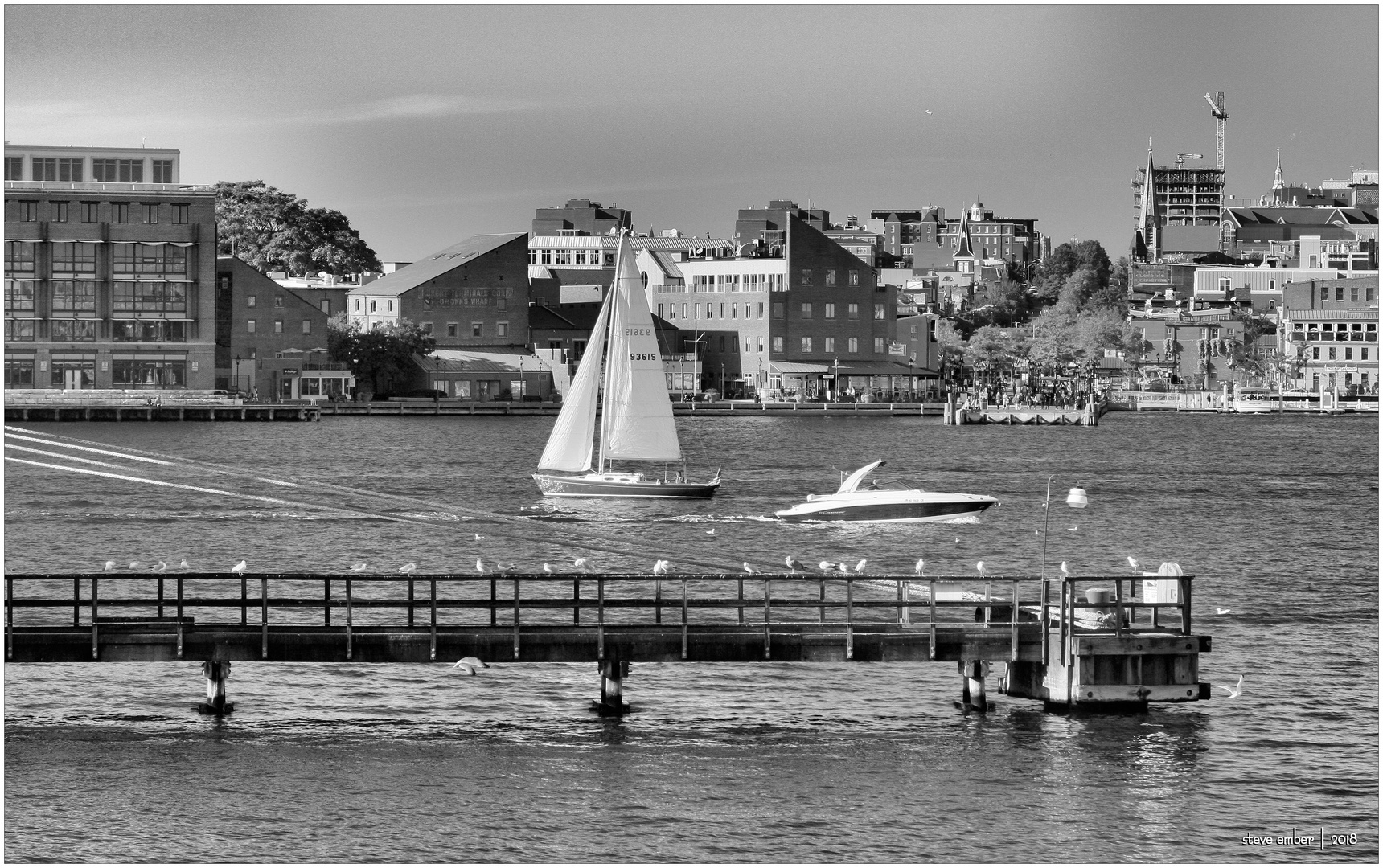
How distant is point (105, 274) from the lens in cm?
16062

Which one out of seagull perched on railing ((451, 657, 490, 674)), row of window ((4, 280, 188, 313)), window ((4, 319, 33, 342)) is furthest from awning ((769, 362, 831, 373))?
seagull perched on railing ((451, 657, 490, 674))

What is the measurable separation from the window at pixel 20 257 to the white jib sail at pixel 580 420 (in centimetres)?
8859

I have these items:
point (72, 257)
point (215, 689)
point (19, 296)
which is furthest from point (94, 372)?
point (215, 689)

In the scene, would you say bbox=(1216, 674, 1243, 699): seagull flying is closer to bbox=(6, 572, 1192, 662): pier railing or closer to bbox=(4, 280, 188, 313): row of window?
bbox=(6, 572, 1192, 662): pier railing

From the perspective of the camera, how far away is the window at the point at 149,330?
16175 centimetres

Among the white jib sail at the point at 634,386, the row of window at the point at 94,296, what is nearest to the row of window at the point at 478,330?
the row of window at the point at 94,296

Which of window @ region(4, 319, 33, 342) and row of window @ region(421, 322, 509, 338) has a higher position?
row of window @ region(421, 322, 509, 338)

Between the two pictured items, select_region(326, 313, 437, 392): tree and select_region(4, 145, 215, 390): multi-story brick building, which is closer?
select_region(4, 145, 215, 390): multi-story brick building

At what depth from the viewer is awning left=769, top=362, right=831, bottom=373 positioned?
188500 mm

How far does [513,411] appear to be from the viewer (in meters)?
176

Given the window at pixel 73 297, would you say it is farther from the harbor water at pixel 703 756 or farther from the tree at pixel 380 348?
the harbor water at pixel 703 756

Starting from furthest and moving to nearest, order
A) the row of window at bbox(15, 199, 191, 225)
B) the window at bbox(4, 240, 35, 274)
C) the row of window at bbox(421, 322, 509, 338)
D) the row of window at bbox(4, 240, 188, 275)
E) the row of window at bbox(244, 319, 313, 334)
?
the row of window at bbox(421, 322, 509, 338) < the row of window at bbox(244, 319, 313, 334) < the row of window at bbox(4, 240, 188, 275) < the row of window at bbox(15, 199, 191, 225) < the window at bbox(4, 240, 35, 274)

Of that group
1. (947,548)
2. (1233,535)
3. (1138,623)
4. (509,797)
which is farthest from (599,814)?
(1233,535)

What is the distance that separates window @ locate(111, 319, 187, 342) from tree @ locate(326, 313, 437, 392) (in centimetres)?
1474
